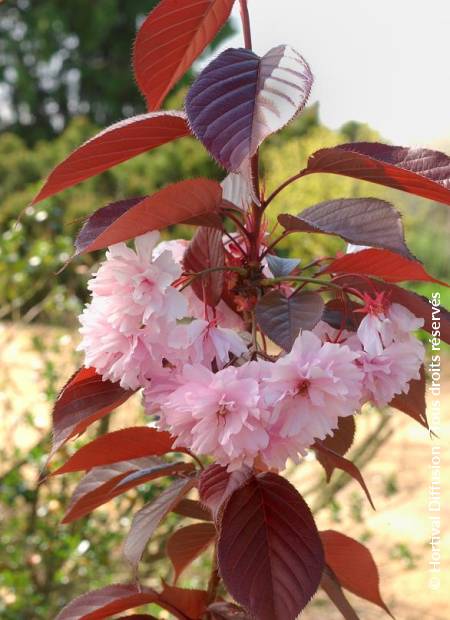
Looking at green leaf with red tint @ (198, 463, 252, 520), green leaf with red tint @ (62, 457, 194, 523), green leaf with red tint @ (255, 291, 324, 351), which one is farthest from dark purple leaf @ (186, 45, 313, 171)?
green leaf with red tint @ (62, 457, 194, 523)

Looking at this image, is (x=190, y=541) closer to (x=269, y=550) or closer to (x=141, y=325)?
(x=269, y=550)

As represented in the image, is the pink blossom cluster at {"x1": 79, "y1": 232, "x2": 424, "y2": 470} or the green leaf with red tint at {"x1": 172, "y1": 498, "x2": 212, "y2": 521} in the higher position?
the pink blossom cluster at {"x1": 79, "y1": 232, "x2": 424, "y2": 470}

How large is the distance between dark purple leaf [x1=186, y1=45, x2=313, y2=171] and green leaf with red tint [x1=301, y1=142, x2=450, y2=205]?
0.06 metres

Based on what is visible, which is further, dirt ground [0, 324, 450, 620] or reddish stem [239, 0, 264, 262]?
dirt ground [0, 324, 450, 620]

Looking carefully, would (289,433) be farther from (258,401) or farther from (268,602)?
(268,602)

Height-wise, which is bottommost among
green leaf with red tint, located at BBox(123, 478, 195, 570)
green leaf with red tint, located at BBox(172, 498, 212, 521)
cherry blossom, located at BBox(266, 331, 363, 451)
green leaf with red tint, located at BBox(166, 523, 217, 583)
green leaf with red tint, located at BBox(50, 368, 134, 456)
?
green leaf with red tint, located at BBox(166, 523, 217, 583)

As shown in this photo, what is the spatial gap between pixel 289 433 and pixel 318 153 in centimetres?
23

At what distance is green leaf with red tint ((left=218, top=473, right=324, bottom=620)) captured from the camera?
0.69 m

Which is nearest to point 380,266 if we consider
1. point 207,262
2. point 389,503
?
point 207,262

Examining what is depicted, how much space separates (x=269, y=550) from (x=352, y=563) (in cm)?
26

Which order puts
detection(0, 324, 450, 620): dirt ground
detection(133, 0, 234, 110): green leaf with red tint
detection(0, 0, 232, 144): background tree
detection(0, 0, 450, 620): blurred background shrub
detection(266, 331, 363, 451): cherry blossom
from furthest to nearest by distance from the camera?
detection(0, 0, 232, 144): background tree
detection(0, 324, 450, 620): dirt ground
detection(0, 0, 450, 620): blurred background shrub
detection(133, 0, 234, 110): green leaf with red tint
detection(266, 331, 363, 451): cherry blossom

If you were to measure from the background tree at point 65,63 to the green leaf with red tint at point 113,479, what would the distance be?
48.3 feet

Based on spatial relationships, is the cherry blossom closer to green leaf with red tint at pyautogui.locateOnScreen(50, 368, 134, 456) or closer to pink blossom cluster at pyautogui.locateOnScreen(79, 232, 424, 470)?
pink blossom cluster at pyautogui.locateOnScreen(79, 232, 424, 470)

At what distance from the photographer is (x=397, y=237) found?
0.68 meters
